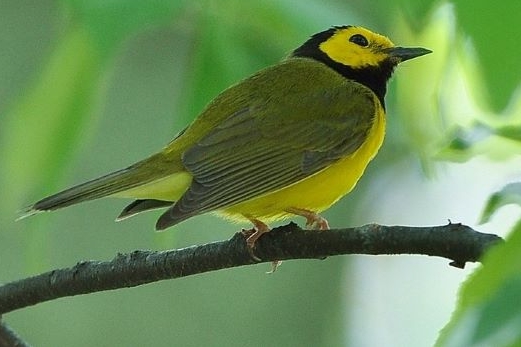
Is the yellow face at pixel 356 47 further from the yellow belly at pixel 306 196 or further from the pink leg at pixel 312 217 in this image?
the pink leg at pixel 312 217

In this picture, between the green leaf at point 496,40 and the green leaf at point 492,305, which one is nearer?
the green leaf at point 492,305

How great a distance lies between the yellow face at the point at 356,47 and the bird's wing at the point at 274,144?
29 cm

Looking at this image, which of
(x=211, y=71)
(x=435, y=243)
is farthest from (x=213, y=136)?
(x=435, y=243)

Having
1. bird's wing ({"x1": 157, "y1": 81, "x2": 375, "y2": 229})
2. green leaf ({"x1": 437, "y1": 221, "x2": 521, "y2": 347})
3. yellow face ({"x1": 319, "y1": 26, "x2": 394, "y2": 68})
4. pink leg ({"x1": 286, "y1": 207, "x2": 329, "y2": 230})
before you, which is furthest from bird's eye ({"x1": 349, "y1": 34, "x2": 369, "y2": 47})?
green leaf ({"x1": 437, "y1": 221, "x2": 521, "y2": 347})

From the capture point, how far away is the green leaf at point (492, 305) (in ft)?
2.09

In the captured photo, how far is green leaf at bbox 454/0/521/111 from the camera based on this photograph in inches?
34.8

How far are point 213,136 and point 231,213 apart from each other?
0.92ft

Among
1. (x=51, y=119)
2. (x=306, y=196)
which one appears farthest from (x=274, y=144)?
(x=51, y=119)

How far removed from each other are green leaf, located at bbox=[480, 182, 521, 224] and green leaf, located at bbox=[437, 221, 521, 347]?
0.22 metres

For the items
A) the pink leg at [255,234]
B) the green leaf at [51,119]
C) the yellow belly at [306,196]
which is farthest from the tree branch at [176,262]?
the yellow belly at [306,196]

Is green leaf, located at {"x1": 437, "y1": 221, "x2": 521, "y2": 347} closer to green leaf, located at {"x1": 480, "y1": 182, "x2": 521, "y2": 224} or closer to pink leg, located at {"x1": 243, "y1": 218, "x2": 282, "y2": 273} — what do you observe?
green leaf, located at {"x1": 480, "y1": 182, "x2": 521, "y2": 224}

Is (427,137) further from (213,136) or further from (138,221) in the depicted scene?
(138,221)

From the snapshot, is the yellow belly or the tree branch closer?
the tree branch

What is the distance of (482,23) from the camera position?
2.96 feet
